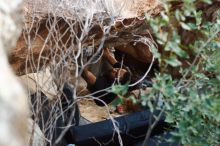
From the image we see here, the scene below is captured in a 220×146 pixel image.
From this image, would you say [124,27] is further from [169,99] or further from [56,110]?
[169,99]

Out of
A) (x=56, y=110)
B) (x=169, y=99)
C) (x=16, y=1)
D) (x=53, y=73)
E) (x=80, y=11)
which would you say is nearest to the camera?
(x=16, y=1)

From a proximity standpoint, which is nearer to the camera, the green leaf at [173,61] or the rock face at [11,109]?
the rock face at [11,109]

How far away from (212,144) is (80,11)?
98 centimetres

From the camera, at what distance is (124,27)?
253 centimetres

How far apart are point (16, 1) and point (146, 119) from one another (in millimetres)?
2241

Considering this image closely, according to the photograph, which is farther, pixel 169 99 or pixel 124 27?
pixel 124 27

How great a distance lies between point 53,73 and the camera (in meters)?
1.62

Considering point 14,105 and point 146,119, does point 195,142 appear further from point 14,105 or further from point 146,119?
point 146,119

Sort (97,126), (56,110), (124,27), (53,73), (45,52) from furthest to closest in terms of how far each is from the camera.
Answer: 1. (97,126)
2. (124,27)
3. (45,52)
4. (56,110)
5. (53,73)

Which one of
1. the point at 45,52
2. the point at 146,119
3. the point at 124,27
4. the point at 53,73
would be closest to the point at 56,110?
the point at 53,73

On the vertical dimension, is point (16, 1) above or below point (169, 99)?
above

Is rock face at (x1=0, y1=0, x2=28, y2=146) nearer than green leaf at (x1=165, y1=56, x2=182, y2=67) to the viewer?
Yes

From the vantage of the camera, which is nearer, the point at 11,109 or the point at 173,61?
the point at 11,109

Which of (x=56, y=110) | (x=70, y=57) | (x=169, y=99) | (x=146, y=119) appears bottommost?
(x=146, y=119)
